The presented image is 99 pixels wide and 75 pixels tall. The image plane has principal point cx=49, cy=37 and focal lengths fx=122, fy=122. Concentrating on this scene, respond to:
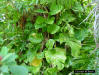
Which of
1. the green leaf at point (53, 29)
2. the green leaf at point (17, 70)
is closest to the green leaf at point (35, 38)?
the green leaf at point (53, 29)

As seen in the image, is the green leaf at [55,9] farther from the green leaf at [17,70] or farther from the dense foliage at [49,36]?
the green leaf at [17,70]

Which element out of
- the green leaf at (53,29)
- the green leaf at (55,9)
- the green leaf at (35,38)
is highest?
the green leaf at (55,9)

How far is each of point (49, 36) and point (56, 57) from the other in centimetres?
32

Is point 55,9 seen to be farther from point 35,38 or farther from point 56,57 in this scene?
point 56,57

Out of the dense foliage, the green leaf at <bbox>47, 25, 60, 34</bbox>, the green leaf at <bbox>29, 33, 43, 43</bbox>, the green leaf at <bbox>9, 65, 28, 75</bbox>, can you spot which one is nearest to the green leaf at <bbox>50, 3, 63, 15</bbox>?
the dense foliage

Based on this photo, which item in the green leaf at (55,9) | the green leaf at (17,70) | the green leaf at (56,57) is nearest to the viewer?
the green leaf at (17,70)

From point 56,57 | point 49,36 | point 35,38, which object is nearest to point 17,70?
point 56,57

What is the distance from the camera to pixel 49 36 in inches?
55.1

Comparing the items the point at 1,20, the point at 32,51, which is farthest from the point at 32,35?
the point at 1,20

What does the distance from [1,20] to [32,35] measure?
51 cm

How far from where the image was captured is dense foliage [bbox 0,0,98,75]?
1176 mm

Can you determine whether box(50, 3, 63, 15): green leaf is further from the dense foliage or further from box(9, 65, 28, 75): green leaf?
box(9, 65, 28, 75): green leaf

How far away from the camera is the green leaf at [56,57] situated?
1.11m

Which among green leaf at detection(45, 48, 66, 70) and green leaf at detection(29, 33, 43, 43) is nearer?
green leaf at detection(45, 48, 66, 70)
